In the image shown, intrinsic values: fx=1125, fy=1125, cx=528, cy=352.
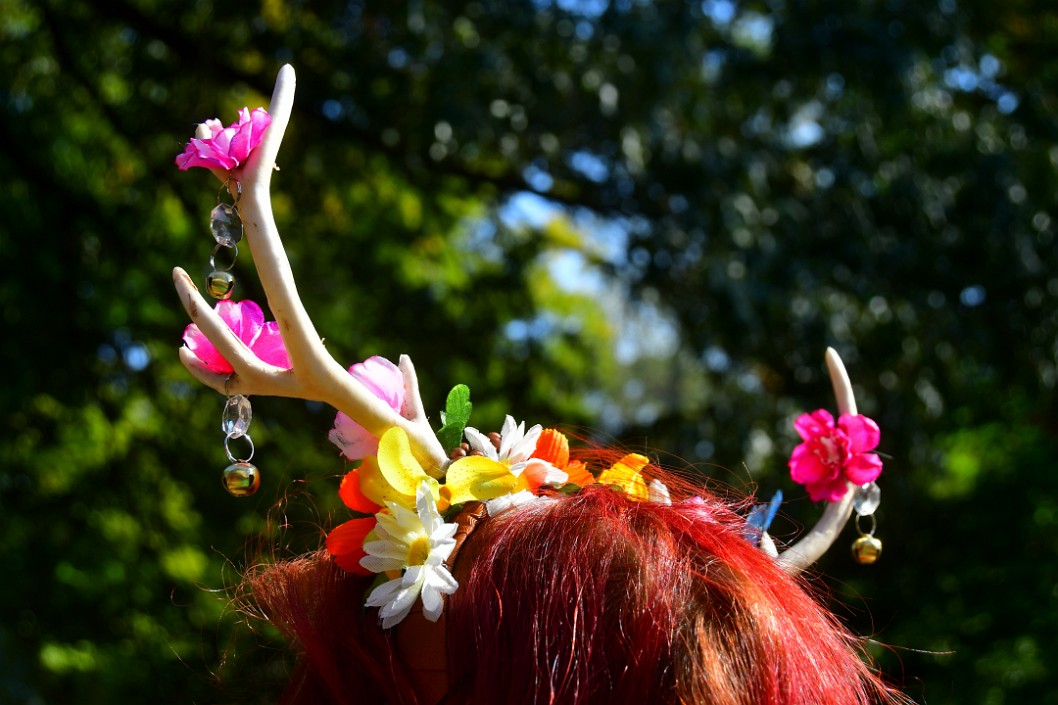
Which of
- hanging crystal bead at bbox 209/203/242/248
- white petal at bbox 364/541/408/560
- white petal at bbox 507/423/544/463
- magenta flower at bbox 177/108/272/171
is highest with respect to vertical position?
magenta flower at bbox 177/108/272/171

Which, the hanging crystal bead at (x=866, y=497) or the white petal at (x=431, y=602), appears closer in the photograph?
the white petal at (x=431, y=602)

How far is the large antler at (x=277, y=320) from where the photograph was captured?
100 centimetres

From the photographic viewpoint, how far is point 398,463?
1.11 metres

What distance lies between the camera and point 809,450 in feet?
5.10

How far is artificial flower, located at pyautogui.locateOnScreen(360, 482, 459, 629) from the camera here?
1.09 m

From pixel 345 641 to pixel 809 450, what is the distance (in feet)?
2.35

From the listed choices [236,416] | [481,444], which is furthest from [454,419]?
[236,416]

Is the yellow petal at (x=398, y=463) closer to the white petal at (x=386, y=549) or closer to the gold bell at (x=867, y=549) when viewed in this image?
the white petal at (x=386, y=549)

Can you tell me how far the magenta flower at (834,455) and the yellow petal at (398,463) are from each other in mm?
632

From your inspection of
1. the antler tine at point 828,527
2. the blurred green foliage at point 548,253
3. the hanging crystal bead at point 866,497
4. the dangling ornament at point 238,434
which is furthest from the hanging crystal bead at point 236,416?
the blurred green foliage at point 548,253

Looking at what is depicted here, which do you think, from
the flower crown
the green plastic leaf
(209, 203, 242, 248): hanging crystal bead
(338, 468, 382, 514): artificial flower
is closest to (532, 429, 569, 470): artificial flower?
the flower crown

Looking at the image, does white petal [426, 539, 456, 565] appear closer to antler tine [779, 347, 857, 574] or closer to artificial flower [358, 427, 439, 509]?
artificial flower [358, 427, 439, 509]

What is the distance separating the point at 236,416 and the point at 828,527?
0.83 meters

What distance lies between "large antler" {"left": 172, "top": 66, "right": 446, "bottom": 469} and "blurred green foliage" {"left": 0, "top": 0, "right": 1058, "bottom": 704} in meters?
2.34
